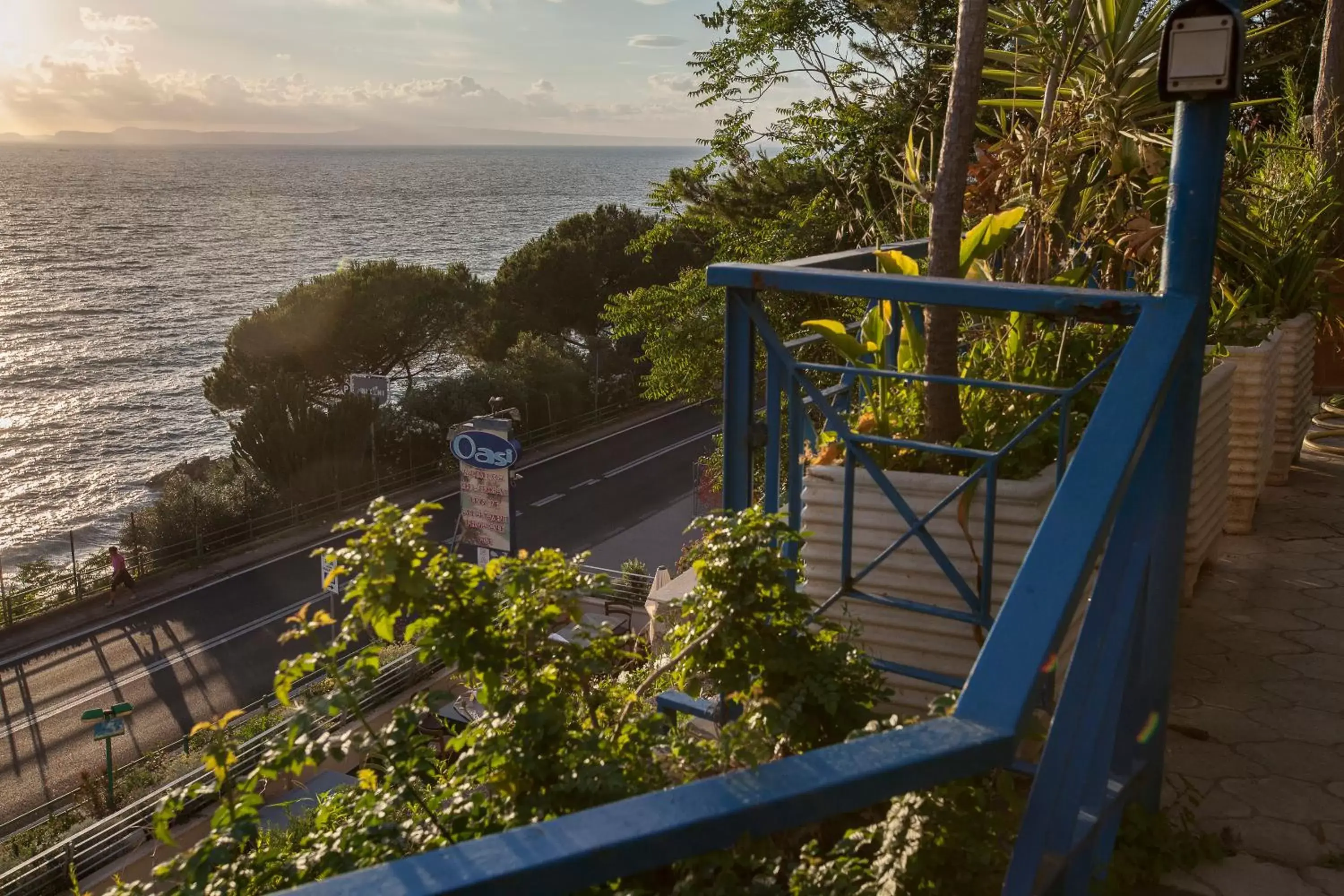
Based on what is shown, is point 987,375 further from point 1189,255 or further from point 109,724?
point 109,724

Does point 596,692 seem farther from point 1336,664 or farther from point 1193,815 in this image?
point 1336,664

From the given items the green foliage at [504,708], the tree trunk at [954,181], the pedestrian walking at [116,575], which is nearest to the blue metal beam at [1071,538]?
the green foliage at [504,708]

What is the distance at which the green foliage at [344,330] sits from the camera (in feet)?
112

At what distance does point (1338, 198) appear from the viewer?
663 cm

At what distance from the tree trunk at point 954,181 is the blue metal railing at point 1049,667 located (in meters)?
1.20

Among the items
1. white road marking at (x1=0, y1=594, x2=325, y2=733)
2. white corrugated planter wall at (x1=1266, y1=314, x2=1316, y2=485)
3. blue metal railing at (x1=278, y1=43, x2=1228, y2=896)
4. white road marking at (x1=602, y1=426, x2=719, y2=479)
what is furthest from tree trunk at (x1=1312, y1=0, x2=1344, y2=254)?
white road marking at (x1=602, y1=426, x2=719, y2=479)

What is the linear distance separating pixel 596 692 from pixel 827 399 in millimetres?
1047

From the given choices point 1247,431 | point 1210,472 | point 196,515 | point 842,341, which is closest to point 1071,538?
point 842,341

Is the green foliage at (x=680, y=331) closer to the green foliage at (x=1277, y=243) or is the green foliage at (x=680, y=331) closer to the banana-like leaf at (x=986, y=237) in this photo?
the green foliage at (x=1277, y=243)

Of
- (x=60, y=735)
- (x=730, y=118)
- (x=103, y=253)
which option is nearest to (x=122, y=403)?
(x=60, y=735)

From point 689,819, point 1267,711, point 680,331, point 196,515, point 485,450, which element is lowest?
point 196,515

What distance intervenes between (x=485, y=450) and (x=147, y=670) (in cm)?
776

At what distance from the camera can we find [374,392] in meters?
28.0

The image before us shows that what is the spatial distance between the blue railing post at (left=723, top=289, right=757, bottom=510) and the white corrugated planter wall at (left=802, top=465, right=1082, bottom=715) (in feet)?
0.69
